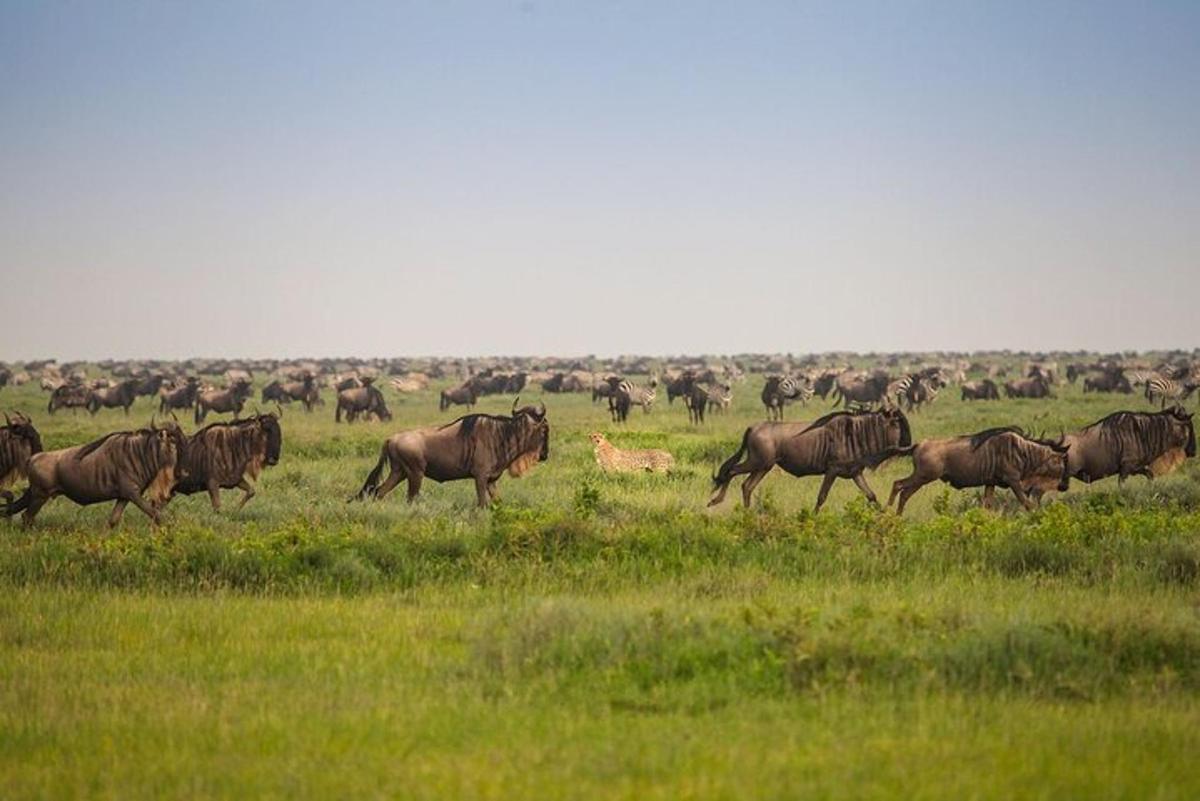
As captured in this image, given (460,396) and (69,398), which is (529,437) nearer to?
(460,396)

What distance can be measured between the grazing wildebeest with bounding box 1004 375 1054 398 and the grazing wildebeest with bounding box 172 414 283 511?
1719 inches

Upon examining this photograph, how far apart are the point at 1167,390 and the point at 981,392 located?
7160 millimetres

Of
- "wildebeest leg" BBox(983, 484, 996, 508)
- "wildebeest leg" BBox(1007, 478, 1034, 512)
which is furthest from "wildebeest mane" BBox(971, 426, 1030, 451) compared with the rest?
"wildebeest leg" BBox(983, 484, 996, 508)

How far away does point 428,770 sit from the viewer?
7.41 meters

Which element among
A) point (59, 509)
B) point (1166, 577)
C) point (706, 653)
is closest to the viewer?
point (706, 653)

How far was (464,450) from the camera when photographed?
65.5 ft

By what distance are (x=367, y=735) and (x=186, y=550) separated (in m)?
7.03

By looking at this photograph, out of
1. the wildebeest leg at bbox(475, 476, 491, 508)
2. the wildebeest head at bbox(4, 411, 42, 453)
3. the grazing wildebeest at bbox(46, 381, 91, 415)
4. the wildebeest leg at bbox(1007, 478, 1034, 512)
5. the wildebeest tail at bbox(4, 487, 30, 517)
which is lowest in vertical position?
the grazing wildebeest at bbox(46, 381, 91, 415)

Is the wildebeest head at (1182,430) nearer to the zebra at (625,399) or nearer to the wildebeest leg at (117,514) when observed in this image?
the wildebeest leg at (117,514)

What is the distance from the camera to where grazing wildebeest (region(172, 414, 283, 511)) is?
19141 millimetres

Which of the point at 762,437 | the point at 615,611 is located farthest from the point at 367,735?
the point at 762,437

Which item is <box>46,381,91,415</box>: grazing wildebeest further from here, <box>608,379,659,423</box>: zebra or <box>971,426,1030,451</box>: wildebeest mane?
<box>971,426,1030,451</box>: wildebeest mane

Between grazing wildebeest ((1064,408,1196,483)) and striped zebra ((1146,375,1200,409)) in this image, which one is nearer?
grazing wildebeest ((1064,408,1196,483))

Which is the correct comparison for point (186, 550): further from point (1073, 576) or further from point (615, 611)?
point (1073, 576)
